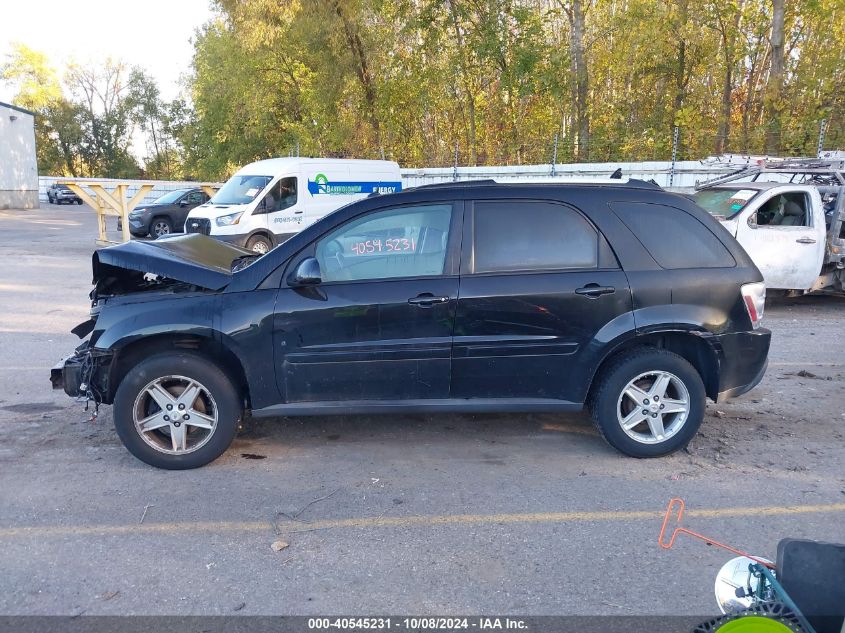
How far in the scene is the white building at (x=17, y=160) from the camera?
121 ft

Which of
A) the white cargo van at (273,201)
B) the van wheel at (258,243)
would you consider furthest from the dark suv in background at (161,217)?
the van wheel at (258,243)

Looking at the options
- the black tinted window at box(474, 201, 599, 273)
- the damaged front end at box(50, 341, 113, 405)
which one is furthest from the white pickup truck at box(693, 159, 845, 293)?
the damaged front end at box(50, 341, 113, 405)

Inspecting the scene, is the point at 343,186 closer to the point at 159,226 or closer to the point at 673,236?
the point at 159,226

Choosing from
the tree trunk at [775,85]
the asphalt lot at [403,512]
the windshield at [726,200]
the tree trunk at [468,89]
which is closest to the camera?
the asphalt lot at [403,512]

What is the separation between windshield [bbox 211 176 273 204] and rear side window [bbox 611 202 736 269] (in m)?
12.0

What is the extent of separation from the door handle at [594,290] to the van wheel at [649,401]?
47 cm

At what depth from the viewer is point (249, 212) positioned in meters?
15.1

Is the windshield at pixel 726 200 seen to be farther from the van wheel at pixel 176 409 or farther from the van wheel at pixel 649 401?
the van wheel at pixel 176 409

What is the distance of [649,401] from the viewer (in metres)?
4.52

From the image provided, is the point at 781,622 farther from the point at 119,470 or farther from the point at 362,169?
the point at 362,169

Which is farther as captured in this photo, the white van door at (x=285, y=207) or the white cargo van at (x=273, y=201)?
the white van door at (x=285, y=207)

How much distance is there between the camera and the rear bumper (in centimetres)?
457

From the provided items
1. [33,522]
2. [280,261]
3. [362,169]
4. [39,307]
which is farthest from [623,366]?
[362,169]

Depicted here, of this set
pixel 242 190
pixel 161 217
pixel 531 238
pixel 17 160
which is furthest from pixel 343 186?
pixel 17 160
